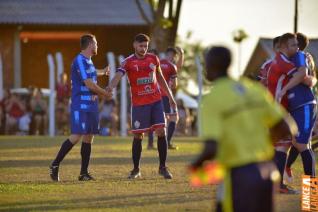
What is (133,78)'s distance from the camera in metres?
14.5

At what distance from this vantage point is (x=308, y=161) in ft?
40.9

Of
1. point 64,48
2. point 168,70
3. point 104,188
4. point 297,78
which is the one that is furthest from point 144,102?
point 64,48

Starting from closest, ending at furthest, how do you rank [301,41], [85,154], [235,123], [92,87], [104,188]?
[235,123]
[301,41]
[104,188]
[92,87]
[85,154]

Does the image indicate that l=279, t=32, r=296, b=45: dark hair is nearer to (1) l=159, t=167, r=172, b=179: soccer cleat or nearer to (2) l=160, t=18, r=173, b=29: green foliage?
(1) l=159, t=167, r=172, b=179: soccer cleat

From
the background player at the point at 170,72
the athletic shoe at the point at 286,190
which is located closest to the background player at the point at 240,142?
the athletic shoe at the point at 286,190

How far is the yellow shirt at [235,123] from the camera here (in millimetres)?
7191

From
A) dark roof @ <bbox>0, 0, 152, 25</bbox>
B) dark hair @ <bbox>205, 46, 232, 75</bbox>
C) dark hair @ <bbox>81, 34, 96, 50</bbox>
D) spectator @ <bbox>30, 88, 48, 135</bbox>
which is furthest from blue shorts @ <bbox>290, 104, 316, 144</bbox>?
dark roof @ <bbox>0, 0, 152, 25</bbox>

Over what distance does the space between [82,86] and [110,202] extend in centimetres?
257

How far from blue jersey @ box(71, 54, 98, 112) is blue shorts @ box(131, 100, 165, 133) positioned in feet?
2.32

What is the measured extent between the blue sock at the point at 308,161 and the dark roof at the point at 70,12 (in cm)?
2622

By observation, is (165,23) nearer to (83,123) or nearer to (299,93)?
(83,123)

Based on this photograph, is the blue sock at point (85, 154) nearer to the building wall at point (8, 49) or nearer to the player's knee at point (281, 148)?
the player's knee at point (281, 148)

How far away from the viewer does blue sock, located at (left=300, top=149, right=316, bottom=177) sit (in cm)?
1245

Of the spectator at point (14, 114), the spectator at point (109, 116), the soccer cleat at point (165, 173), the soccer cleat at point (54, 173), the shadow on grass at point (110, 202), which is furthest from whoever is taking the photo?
the spectator at point (109, 116)
